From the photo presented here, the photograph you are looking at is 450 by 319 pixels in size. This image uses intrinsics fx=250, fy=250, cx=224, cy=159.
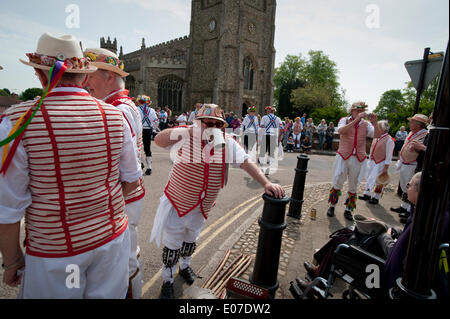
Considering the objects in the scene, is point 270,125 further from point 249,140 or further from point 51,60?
point 51,60

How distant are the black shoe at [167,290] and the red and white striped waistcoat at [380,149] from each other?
6.17 m

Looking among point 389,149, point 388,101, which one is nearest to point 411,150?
point 389,149

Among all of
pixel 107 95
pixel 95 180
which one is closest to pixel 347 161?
pixel 107 95

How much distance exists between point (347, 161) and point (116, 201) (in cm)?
464

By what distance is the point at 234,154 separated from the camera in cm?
243

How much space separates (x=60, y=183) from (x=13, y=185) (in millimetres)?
200

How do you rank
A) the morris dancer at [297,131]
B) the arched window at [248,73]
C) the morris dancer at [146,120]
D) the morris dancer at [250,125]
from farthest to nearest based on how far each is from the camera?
the arched window at [248,73]
the morris dancer at [297,131]
the morris dancer at [250,125]
the morris dancer at [146,120]

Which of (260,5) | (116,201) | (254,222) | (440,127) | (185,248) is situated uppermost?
(260,5)

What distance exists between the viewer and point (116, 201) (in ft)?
5.31

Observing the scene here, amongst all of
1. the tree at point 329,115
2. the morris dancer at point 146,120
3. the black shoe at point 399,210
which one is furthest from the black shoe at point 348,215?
the tree at point 329,115

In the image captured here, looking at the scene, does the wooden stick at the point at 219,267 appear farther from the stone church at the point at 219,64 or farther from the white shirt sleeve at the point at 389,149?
the stone church at the point at 219,64

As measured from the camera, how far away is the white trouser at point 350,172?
497 cm

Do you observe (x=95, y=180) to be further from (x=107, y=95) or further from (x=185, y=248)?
(x=185, y=248)
